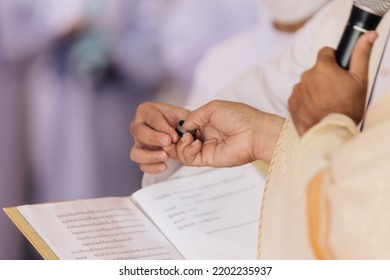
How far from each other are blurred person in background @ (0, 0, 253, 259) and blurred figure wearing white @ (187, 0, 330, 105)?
0.06 meters

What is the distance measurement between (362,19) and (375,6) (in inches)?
1.3

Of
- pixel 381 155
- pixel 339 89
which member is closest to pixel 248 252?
pixel 339 89

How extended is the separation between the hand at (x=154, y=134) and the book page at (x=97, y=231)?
109mm

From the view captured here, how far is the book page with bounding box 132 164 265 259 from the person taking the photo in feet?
4.47

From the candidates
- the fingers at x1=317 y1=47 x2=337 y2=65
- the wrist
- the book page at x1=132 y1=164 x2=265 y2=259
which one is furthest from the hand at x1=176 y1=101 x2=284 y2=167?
the fingers at x1=317 y1=47 x2=337 y2=65

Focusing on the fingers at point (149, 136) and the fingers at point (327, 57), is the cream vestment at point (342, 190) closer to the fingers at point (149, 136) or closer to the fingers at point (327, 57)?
the fingers at point (327, 57)

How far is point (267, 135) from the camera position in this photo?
52.7 inches

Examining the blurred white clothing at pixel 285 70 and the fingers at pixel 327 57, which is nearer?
the fingers at pixel 327 57

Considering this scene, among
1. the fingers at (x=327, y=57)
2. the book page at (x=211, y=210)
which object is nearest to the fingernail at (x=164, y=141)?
the book page at (x=211, y=210)

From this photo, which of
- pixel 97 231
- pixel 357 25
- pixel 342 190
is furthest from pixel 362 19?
pixel 97 231

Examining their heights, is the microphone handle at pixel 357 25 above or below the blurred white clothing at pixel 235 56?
above

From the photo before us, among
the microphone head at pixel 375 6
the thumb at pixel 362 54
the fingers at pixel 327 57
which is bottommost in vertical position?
the fingers at pixel 327 57

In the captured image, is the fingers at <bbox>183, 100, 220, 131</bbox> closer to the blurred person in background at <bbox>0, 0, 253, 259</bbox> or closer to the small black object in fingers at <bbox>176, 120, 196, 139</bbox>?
the small black object in fingers at <bbox>176, 120, 196, 139</bbox>

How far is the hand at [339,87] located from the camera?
1.07 m
